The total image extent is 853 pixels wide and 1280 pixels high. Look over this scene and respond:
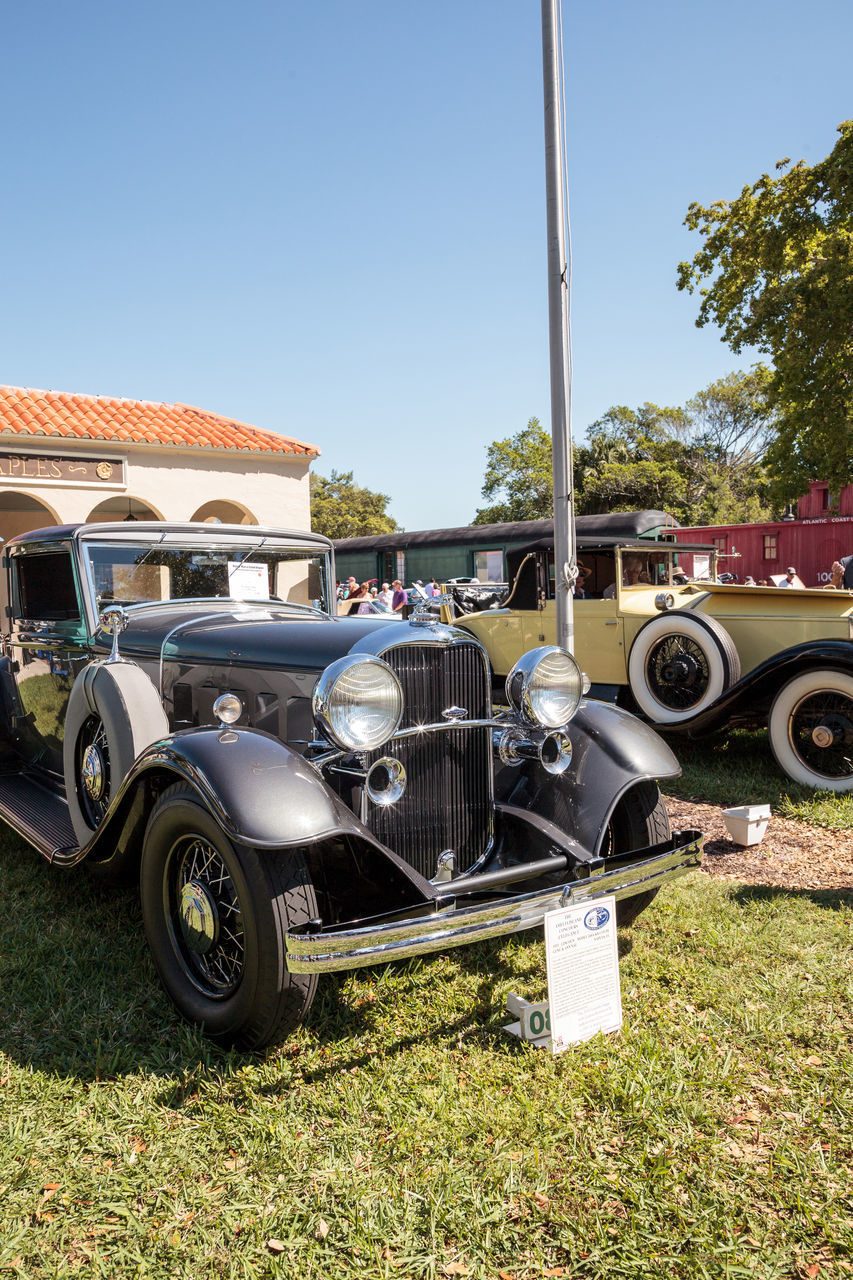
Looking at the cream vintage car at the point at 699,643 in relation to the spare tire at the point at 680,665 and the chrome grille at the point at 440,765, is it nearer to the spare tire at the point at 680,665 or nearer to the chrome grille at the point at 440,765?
the spare tire at the point at 680,665

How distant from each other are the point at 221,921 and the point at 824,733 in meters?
4.12

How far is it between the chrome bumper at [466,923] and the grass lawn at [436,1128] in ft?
1.48

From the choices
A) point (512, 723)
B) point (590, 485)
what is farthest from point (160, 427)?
point (590, 485)

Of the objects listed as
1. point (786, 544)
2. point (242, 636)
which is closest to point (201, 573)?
point (242, 636)

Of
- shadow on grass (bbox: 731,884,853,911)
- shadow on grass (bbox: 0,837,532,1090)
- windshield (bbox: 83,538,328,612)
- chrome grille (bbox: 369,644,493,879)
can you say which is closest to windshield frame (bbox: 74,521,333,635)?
windshield (bbox: 83,538,328,612)

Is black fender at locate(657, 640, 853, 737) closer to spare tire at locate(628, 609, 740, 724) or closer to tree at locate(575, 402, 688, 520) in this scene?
spare tire at locate(628, 609, 740, 724)

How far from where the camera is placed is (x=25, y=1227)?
1789mm

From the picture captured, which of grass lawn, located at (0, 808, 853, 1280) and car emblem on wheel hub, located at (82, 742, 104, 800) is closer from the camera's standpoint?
grass lawn, located at (0, 808, 853, 1280)

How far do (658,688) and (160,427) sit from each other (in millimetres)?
9861

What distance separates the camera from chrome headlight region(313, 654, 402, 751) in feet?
7.70

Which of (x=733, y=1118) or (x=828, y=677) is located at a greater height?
(x=828, y=677)

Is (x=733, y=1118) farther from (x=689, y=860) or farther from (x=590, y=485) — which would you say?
(x=590, y=485)

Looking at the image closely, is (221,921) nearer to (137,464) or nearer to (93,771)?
(93,771)

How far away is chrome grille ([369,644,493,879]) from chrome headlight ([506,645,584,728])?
12 cm
